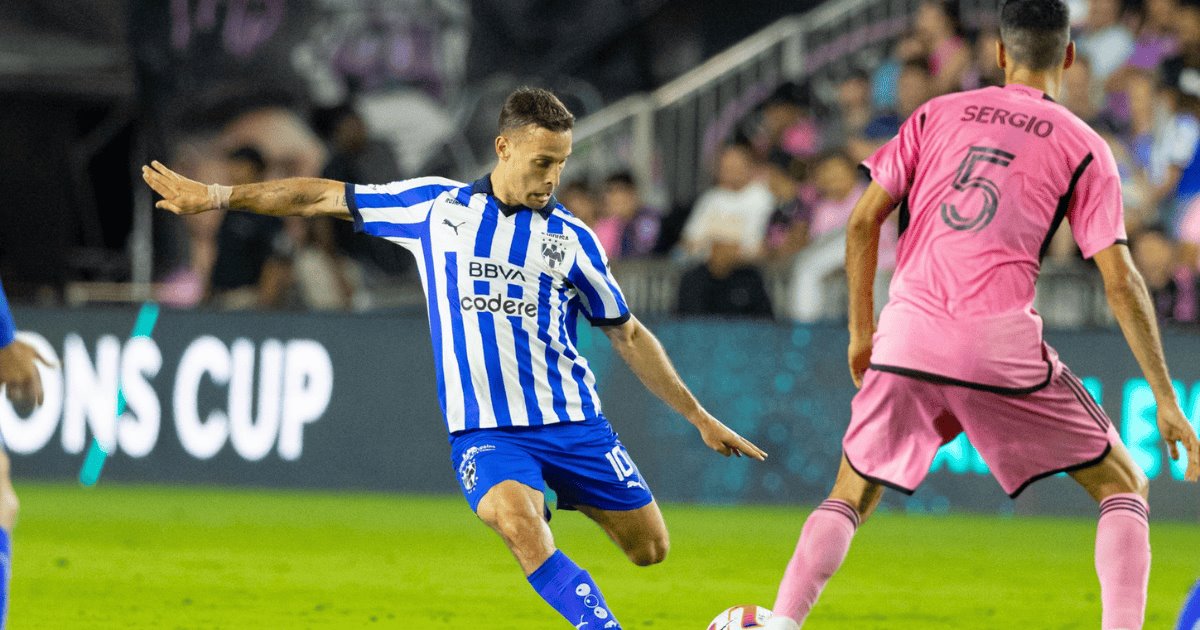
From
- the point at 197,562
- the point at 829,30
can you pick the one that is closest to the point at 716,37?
the point at 829,30

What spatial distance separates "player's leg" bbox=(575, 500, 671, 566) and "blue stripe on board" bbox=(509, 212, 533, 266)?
90 cm

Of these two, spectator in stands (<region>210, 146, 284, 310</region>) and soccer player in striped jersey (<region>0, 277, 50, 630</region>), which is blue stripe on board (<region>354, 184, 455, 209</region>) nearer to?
soccer player in striped jersey (<region>0, 277, 50, 630</region>)

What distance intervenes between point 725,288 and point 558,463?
6684 millimetres

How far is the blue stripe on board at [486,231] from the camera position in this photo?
5754 mm

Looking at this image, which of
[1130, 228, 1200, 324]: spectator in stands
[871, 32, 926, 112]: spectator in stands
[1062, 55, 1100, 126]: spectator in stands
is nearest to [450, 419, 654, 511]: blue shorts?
[1130, 228, 1200, 324]: spectator in stands

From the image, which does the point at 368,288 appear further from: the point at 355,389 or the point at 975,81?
the point at 975,81

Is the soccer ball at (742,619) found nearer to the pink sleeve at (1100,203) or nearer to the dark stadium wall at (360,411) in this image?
the pink sleeve at (1100,203)

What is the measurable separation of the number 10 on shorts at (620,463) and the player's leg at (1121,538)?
151 cm

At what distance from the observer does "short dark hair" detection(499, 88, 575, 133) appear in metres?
5.57

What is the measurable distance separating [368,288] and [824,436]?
5.06m

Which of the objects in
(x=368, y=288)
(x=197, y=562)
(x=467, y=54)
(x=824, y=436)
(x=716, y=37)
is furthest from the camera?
(x=716, y=37)

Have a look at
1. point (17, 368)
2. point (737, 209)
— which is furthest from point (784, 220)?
point (17, 368)

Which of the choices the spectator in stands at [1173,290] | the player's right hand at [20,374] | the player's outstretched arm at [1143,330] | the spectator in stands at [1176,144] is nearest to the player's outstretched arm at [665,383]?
the player's outstretched arm at [1143,330]

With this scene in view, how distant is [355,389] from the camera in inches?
472
